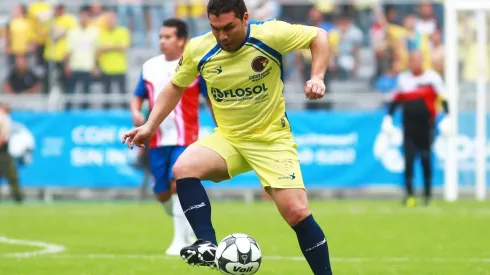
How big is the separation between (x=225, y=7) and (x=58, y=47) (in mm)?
16585

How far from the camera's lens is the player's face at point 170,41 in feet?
38.5

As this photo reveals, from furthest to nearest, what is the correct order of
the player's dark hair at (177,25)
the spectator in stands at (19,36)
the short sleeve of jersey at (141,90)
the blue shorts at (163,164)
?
the spectator in stands at (19,36) → the short sleeve of jersey at (141,90) → the player's dark hair at (177,25) → the blue shorts at (163,164)

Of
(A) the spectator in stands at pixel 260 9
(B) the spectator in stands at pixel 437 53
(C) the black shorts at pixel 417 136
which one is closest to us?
(C) the black shorts at pixel 417 136

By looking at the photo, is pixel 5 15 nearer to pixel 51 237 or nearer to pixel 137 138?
pixel 51 237

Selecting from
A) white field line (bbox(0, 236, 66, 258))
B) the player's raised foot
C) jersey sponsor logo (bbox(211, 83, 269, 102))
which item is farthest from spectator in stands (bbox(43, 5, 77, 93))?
jersey sponsor logo (bbox(211, 83, 269, 102))

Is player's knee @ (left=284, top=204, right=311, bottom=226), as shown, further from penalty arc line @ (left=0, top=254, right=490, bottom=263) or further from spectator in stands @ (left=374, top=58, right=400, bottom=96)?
spectator in stands @ (left=374, top=58, right=400, bottom=96)

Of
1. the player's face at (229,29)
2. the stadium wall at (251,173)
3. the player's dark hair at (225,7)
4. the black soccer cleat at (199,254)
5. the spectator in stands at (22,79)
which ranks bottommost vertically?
the stadium wall at (251,173)

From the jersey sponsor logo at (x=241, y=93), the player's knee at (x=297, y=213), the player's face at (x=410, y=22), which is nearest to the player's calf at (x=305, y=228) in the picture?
the player's knee at (x=297, y=213)

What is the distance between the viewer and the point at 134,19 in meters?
23.9

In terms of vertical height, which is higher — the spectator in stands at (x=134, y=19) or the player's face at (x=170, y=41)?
the player's face at (x=170, y=41)

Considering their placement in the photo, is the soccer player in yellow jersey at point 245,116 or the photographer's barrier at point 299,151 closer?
the soccer player in yellow jersey at point 245,116

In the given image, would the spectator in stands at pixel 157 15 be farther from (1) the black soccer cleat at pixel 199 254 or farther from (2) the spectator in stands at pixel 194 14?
(1) the black soccer cleat at pixel 199 254

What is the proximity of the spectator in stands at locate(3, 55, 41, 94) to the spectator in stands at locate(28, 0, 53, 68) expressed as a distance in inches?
13.2

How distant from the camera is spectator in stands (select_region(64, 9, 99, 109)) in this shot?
918 inches
